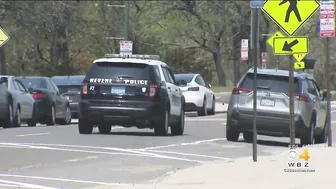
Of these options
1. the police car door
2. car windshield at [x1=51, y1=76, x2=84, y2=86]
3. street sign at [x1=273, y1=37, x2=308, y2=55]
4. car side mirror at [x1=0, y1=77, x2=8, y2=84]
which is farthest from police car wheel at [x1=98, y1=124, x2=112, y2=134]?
car windshield at [x1=51, y1=76, x2=84, y2=86]

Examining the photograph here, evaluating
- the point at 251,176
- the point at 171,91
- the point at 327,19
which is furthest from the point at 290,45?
the point at 171,91

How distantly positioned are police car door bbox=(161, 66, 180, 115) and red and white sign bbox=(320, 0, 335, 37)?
4.46 metres

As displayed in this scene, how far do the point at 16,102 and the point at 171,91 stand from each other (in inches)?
230

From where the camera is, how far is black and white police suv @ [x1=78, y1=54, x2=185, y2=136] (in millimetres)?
21328

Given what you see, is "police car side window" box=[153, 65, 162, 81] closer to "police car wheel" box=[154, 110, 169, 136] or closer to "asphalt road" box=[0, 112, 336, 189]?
"police car wheel" box=[154, 110, 169, 136]

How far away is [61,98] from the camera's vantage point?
2975 cm

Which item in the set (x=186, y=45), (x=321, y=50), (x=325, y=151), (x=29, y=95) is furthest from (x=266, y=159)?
(x=321, y=50)

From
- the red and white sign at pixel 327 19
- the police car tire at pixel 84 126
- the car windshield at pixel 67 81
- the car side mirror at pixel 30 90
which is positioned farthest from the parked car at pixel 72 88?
the red and white sign at pixel 327 19

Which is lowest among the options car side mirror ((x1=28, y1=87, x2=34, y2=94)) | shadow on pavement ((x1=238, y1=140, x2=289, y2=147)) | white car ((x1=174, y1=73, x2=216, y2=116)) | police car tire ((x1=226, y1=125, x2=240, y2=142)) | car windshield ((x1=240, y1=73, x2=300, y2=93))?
white car ((x1=174, y1=73, x2=216, y2=116))

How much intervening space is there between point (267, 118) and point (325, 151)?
3.25 metres

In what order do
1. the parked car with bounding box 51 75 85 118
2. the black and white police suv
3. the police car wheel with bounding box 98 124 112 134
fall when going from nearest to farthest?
1. the black and white police suv
2. the police car wheel with bounding box 98 124 112 134
3. the parked car with bounding box 51 75 85 118

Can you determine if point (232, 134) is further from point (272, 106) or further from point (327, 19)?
point (327, 19)

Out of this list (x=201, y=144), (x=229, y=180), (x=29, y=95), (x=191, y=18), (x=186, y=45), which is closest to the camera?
(x=229, y=180)

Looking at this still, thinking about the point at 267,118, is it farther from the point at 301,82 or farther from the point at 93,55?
the point at 93,55
